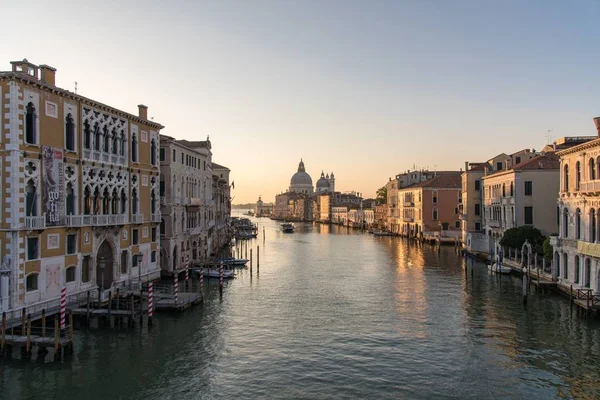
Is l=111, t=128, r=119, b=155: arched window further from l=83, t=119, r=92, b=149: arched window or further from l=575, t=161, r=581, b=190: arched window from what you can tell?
l=575, t=161, r=581, b=190: arched window

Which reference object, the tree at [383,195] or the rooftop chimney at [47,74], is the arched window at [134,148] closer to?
the rooftop chimney at [47,74]

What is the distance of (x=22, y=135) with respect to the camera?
1903 cm

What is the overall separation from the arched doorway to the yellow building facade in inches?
1.9

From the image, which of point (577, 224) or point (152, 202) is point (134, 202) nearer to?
point (152, 202)

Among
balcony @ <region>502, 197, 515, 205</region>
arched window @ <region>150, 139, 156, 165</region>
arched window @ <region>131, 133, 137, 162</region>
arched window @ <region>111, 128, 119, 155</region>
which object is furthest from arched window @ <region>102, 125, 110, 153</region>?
balcony @ <region>502, 197, 515, 205</region>

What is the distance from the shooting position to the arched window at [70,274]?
21531 millimetres

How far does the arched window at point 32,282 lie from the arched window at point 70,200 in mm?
3201

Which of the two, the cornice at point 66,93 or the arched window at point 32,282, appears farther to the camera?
the arched window at point 32,282

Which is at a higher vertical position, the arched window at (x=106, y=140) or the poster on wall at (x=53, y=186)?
the arched window at (x=106, y=140)

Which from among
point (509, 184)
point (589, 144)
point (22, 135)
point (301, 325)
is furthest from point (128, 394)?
point (509, 184)

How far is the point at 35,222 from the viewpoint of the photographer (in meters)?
19.4

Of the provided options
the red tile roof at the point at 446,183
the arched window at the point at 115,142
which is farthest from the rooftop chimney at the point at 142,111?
the red tile roof at the point at 446,183

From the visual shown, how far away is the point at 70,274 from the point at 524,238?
26.1m

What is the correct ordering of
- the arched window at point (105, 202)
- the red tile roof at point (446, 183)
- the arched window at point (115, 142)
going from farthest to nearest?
the red tile roof at point (446, 183), the arched window at point (115, 142), the arched window at point (105, 202)
